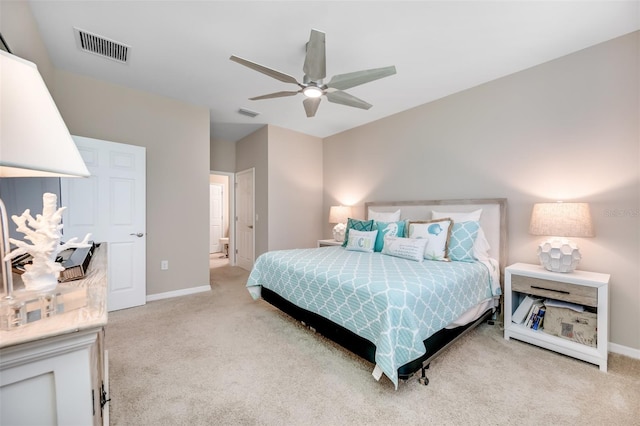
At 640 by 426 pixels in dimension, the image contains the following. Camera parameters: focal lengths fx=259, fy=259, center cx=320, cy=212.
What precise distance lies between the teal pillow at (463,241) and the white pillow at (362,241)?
0.91 metres

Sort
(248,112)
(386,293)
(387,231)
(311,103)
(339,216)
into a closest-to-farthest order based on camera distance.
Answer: (386,293) < (311,103) < (387,231) < (248,112) < (339,216)

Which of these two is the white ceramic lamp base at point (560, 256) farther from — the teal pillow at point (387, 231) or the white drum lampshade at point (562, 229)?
the teal pillow at point (387, 231)

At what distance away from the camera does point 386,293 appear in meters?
1.66

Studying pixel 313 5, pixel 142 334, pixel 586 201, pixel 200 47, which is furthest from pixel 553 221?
pixel 142 334

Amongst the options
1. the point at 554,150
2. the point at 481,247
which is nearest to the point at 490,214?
the point at 481,247

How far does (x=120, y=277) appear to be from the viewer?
3115 millimetres

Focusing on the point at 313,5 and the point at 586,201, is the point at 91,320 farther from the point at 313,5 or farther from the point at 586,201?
the point at 586,201

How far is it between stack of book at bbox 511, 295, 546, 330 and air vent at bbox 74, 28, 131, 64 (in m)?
4.45

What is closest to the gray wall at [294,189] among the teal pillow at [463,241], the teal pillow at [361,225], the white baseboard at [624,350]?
the teal pillow at [361,225]

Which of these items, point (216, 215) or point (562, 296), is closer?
point (562, 296)

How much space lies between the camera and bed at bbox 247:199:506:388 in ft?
5.40

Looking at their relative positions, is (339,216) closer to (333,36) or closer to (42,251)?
(333,36)

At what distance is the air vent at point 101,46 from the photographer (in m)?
2.28

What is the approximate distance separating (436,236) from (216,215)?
6.39m
